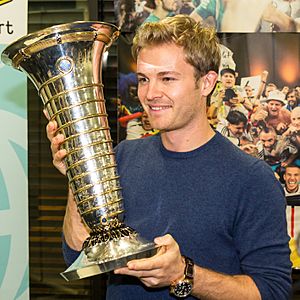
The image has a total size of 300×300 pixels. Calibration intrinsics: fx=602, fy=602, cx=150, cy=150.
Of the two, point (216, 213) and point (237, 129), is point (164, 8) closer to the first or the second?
point (237, 129)

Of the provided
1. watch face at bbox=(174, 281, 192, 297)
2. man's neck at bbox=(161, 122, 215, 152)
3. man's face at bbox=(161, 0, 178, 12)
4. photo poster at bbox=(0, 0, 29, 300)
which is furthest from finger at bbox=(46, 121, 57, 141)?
man's face at bbox=(161, 0, 178, 12)

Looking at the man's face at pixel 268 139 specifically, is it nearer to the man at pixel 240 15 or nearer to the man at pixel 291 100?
the man at pixel 291 100

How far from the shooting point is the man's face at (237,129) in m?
2.79

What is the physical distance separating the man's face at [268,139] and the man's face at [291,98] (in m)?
0.16

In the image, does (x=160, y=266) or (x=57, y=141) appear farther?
(x=57, y=141)

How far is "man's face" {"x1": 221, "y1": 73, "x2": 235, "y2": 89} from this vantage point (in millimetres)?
2787

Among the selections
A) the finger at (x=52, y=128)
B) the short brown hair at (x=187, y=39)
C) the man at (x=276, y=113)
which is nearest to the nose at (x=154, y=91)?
the short brown hair at (x=187, y=39)

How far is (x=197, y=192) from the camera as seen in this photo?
5.66ft

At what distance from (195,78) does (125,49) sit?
3.80 ft

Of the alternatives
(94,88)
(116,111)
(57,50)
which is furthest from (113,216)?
(116,111)

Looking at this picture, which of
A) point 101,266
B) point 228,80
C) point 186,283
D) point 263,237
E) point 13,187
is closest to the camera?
point 101,266

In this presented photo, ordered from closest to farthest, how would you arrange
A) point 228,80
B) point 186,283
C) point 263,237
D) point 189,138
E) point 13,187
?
point 186,283
point 263,237
point 189,138
point 13,187
point 228,80

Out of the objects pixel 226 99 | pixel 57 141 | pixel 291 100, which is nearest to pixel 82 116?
pixel 57 141

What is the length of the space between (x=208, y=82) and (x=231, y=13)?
1.07 metres
